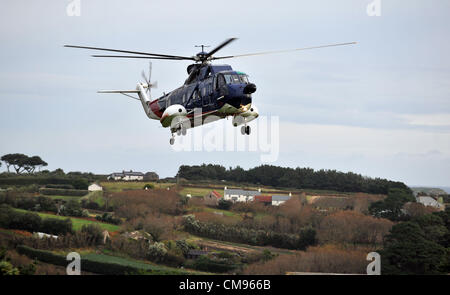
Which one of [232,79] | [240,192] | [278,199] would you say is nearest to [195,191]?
[240,192]

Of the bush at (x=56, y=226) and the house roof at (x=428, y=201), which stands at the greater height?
the house roof at (x=428, y=201)

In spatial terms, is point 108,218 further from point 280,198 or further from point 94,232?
point 280,198

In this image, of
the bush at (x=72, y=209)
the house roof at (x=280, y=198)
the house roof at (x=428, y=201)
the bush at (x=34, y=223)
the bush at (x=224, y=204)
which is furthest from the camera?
the house roof at (x=428, y=201)

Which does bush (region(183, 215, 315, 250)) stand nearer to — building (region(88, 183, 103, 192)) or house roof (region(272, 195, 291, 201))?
house roof (region(272, 195, 291, 201))

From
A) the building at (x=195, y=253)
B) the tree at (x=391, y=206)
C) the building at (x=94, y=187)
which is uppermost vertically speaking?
the building at (x=94, y=187)

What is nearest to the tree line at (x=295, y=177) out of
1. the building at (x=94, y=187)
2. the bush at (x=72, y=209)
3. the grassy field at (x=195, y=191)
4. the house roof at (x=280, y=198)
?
the grassy field at (x=195, y=191)

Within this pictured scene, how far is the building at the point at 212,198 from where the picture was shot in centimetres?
7631

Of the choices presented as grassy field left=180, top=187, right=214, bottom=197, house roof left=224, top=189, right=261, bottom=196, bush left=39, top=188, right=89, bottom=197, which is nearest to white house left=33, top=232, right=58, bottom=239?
bush left=39, top=188, right=89, bottom=197

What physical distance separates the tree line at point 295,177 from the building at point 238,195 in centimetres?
595

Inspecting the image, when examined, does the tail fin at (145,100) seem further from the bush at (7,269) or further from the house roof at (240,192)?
the house roof at (240,192)

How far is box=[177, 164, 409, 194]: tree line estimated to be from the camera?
285 feet

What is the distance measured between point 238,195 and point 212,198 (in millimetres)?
3944

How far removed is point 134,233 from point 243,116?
2988 cm

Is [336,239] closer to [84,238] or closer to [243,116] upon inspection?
[84,238]
